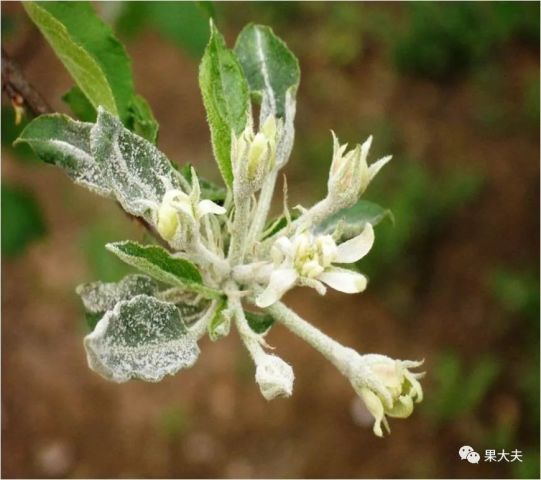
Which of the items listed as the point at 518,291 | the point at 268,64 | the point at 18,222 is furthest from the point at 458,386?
the point at 268,64

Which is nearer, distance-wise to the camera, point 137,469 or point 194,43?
point 194,43

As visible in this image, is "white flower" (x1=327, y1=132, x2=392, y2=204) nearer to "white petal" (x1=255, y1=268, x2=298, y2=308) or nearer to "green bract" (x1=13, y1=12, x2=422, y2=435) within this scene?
"green bract" (x1=13, y1=12, x2=422, y2=435)

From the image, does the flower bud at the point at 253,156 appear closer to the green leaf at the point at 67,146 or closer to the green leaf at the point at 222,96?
the green leaf at the point at 222,96

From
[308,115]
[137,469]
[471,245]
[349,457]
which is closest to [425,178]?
[471,245]

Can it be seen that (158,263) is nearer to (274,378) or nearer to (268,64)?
(274,378)

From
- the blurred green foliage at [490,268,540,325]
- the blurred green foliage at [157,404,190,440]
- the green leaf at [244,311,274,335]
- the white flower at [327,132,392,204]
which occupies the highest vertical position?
the white flower at [327,132,392,204]

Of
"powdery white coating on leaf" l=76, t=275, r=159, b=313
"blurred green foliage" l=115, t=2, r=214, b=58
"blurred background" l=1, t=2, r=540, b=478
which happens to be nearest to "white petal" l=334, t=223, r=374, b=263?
"powdery white coating on leaf" l=76, t=275, r=159, b=313

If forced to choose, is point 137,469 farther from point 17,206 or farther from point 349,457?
point 17,206
